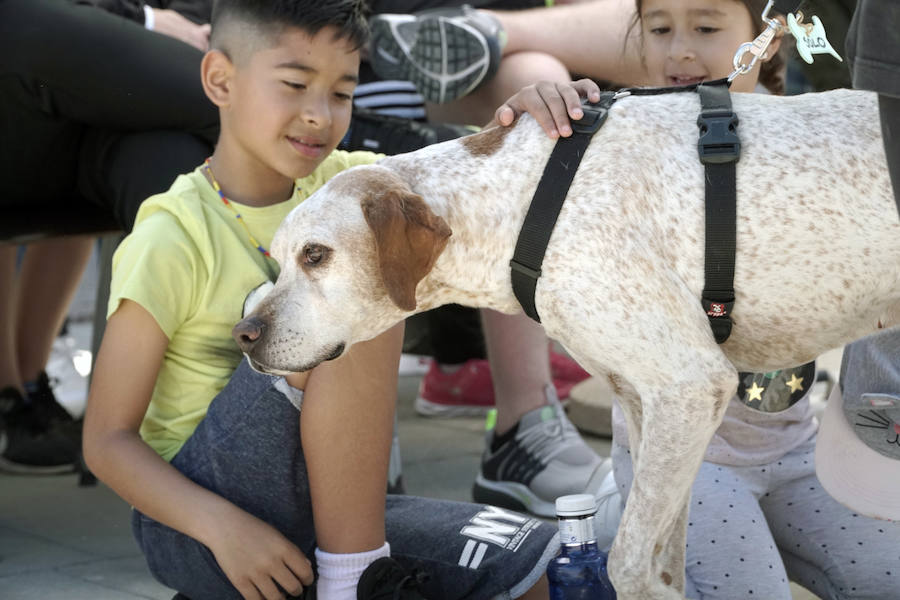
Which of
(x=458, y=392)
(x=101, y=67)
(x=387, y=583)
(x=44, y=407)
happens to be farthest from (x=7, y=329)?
(x=387, y=583)

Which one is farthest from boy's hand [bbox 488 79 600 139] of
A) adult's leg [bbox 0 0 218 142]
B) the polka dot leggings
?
adult's leg [bbox 0 0 218 142]

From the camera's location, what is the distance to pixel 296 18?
3031 mm

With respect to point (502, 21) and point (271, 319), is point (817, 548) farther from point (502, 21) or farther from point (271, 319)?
point (502, 21)

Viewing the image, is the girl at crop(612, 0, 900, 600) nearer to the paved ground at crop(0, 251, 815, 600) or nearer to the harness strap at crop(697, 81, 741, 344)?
the paved ground at crop(0, 251, 815, 600)

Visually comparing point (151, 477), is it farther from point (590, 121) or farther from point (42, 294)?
point (42, 294)

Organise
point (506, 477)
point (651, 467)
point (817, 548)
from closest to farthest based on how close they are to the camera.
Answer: point (651, 467) → point (817, 548) → point (506, 477)

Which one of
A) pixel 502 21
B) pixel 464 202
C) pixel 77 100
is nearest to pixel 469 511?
pixel 464 202

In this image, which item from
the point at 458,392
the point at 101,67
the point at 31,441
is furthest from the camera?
the point at 458,392

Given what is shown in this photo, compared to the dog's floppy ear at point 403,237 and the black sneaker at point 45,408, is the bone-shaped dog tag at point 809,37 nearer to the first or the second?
the dog's floppy ear at point 403,237

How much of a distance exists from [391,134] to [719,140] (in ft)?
6.06

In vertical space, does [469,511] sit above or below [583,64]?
below

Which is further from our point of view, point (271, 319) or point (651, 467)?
point (271, 319)

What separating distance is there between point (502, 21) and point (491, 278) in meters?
2.15

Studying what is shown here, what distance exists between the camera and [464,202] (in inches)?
87.4
